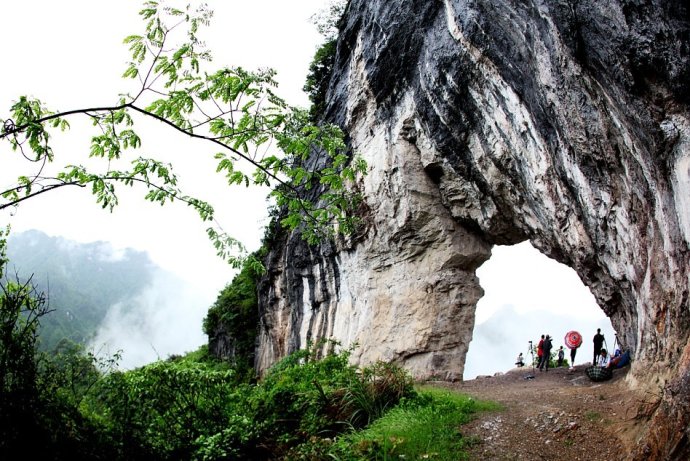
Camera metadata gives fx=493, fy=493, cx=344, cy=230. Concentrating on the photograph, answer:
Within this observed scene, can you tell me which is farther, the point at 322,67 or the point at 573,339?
the point at 322,67

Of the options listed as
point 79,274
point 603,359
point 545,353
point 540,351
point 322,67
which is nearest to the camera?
point 603,359

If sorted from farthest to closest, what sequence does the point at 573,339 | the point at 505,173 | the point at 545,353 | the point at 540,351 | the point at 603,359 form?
1. the point at 540,351
2. the point at 545,353
3. the point at 573,339
4. the point at 603,359
5. the point at 505,173

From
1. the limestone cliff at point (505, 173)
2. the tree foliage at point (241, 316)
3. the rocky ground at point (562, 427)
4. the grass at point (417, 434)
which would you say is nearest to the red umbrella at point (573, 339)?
the limestone cliff at point (505, 173)

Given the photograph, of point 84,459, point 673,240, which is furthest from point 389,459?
point 673,240

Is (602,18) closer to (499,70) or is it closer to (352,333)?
(499,70)

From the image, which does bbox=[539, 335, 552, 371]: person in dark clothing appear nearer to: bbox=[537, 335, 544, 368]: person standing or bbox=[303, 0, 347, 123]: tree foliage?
bbox=[537, 335, 544, 368]: person standing

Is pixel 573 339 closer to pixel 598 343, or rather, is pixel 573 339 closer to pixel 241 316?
pixel 598 343

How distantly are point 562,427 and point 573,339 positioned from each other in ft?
24.6

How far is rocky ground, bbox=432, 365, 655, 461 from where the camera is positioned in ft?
19.0

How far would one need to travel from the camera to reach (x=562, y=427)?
21.1ft

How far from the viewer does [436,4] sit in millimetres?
12266

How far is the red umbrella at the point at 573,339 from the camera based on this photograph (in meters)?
13.1

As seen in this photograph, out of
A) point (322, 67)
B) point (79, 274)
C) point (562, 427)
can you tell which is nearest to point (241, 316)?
point (322, 67)

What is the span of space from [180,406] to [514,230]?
31.1ft
